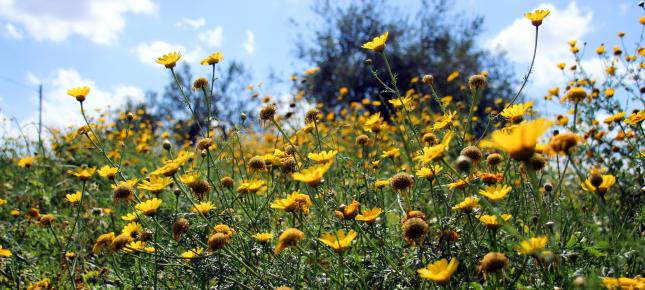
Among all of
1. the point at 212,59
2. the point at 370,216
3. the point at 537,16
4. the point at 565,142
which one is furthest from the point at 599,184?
the point at 212,59

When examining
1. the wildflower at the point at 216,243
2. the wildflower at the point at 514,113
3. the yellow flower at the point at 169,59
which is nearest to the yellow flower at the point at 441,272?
the wildflower at the point at 216,243

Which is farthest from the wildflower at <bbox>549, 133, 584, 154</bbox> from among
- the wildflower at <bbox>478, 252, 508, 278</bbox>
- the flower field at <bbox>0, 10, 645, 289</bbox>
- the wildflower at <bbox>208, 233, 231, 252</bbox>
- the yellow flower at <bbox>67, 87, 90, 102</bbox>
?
the yellow flower at <bbox>67, 87, 90, 102</bbox>

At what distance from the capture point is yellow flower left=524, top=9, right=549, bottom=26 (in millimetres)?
2408

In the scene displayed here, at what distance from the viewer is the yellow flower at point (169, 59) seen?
8.92ft

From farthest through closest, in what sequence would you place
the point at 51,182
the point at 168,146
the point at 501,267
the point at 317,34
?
the point at 317,34 → the point at 51,182 → the point at 168,146 → the point at 501,267

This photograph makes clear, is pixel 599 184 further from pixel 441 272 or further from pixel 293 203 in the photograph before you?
pixel 293 203

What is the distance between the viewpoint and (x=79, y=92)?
2.96m

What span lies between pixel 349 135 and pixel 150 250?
12.1 feet

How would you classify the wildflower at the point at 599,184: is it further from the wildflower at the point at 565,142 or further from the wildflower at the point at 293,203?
the wildflower at the point at 293,203

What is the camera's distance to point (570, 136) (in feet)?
4.44

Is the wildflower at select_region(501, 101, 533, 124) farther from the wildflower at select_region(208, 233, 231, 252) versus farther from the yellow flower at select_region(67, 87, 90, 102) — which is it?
Result: the yellow flower at select_region(67, 87, 90, 102)

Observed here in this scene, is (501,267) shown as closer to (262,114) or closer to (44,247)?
(262,114)

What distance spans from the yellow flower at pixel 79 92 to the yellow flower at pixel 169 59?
0.58 m

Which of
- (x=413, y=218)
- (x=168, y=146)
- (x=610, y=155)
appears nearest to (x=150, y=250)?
(x=168, y=146)
